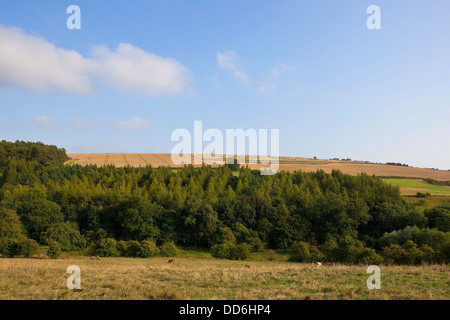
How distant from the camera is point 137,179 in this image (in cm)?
9338

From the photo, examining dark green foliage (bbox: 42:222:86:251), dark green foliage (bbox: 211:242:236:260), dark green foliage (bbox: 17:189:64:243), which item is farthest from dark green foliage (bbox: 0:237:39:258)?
dark green foliage (bbox: 211:242:236:260)

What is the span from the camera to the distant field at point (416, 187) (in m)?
92.1

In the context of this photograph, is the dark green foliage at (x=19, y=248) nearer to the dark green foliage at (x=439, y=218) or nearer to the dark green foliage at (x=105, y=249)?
the dark green foliage at (x=105, y=249)

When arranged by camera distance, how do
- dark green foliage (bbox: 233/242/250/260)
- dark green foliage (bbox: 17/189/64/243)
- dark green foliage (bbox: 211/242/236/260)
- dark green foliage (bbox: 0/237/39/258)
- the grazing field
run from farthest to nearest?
dark green foliage (bbox: 17/189/64/243), dark green foliage (bbox: 211/242/236/260), dark green foliage (bbox: 233/242/250/260), dark green foliage (bbox: 0/237/39/258), the grazing field

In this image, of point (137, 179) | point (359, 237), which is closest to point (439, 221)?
point (359, 237)

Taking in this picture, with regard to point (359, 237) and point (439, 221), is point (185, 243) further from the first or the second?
point (439, 221)

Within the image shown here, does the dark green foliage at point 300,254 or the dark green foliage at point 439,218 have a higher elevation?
the dark green foliage at point 439,218

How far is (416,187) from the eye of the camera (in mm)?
97500

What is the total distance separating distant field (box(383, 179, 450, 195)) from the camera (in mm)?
92050

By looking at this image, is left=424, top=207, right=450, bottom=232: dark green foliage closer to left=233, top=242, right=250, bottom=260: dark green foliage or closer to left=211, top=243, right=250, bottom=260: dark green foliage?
left=211, top=243, right=250, bottom=260: dark green foliage

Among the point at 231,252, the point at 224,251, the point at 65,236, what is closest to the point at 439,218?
the point at 231,252

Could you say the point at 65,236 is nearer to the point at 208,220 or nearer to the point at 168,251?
the point at 168,251

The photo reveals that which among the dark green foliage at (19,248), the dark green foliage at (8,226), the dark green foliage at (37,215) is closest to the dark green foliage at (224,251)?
the dark green foliage at (19,248)
